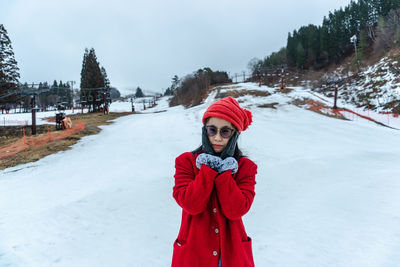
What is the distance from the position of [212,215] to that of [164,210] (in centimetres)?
308

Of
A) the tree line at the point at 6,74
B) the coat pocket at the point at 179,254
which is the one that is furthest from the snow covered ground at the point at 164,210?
the tree line at the point at 6,74

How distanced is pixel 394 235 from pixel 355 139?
9119 millimetres

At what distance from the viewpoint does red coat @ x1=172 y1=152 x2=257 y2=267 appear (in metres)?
1.38

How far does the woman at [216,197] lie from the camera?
139cm

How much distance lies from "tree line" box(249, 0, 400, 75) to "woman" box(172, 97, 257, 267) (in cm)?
4904

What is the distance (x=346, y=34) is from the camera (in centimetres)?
5056

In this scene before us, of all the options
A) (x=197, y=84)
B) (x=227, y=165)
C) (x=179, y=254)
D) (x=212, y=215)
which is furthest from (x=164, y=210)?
(x=197, y=84)

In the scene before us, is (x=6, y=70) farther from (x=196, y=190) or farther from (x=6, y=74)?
(x=196, y=190)

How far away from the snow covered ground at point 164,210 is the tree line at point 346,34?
44.1 meters

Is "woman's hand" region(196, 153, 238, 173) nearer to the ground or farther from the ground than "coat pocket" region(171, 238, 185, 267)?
farther from the ground

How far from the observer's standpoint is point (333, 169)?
632cm

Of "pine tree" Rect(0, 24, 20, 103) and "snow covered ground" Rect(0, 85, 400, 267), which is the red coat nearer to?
"snow covered ground" Rect(0, 85, 400, 267)

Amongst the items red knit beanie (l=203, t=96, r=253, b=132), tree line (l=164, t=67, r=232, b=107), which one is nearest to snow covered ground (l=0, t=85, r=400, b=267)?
red knit beanie (l=203, t=96, r=253, b=132)

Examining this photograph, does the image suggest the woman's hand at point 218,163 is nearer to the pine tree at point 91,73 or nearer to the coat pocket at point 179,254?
the coat pocket at point 179,254
